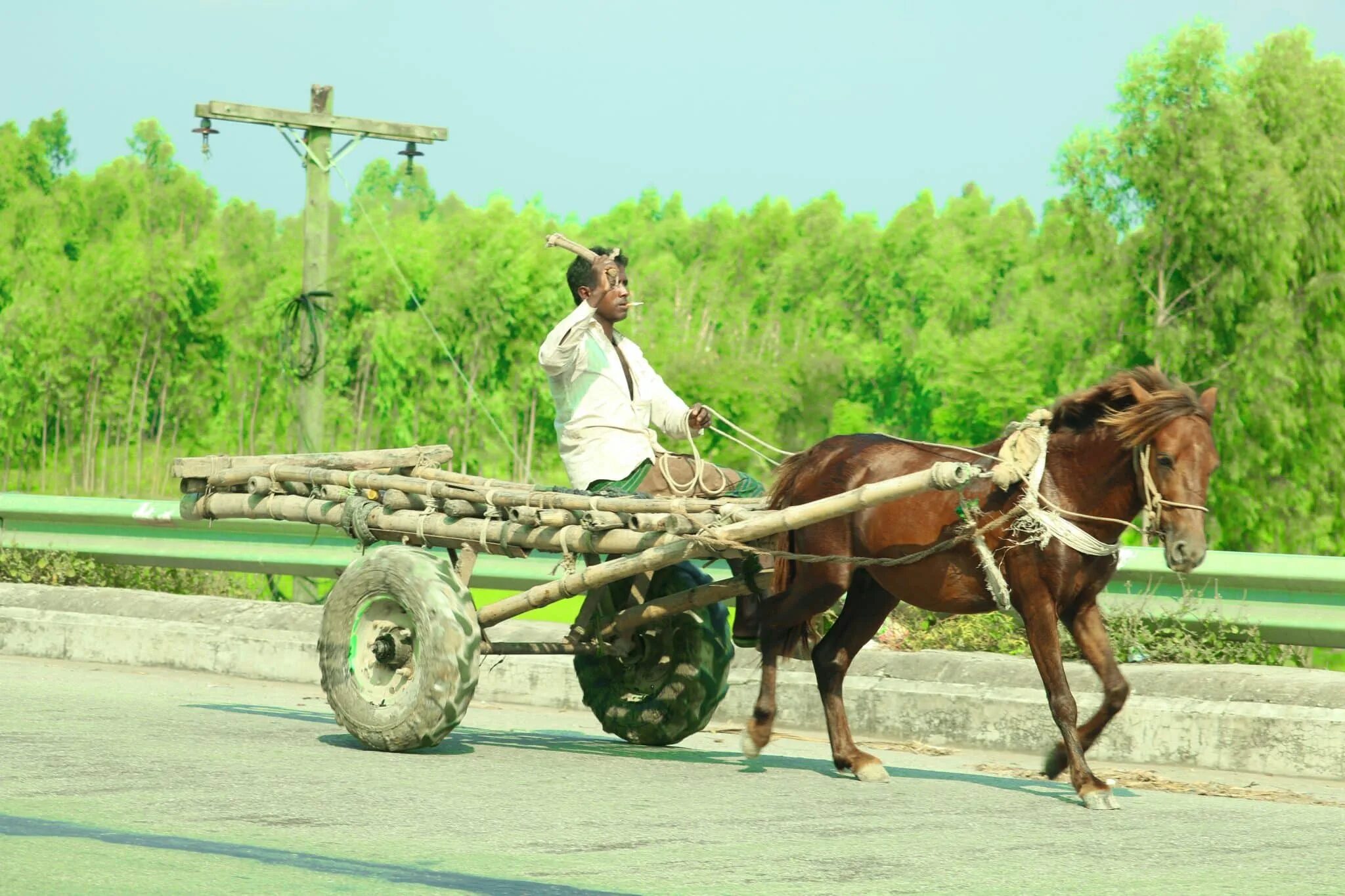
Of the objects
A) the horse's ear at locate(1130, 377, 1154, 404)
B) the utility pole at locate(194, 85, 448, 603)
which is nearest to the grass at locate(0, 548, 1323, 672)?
the horse's ear at locate(1130, 377, 1154, 404)

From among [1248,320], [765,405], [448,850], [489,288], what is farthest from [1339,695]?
[765,405]

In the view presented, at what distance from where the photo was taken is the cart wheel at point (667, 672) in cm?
901

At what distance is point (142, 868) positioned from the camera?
5223 mm

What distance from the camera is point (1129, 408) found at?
26.1ft

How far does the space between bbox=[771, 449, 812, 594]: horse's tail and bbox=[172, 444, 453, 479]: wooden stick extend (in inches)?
71.9

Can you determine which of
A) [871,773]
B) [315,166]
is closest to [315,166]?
[315,166]

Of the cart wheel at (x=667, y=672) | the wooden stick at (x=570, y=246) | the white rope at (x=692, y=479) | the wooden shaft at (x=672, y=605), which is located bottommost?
the cart wheel at (x=667, y=672)

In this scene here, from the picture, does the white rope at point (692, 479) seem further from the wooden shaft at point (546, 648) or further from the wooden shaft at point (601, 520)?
the wooden shaft at point (546, 648)

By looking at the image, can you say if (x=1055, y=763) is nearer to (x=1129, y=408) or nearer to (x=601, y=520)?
A: (x=1129, y=408)

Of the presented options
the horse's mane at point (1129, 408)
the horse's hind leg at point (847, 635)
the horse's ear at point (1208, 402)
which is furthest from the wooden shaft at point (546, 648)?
the horse's ear at point (1208, 402)

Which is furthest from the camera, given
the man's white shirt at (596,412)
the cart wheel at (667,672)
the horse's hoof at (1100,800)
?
the cart wheel at (667,672)

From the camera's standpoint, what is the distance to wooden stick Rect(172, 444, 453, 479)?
31.4ft

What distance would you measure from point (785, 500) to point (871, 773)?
1464mm

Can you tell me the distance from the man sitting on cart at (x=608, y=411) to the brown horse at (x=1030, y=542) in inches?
17.4
